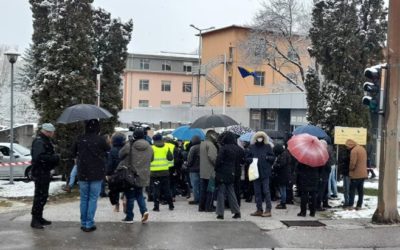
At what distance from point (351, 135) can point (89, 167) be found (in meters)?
6.85

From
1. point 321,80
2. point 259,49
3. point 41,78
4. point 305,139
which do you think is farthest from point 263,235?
point 259,49

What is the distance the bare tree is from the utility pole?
93.1ft

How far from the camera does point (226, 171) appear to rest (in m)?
10.1

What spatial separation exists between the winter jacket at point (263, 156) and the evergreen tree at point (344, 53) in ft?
15.6

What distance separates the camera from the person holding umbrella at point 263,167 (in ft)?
35.1

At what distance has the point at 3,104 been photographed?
6369 centimetres

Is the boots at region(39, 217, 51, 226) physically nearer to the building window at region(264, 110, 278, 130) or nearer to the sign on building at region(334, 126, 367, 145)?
the sign on building at region(334, 126, 367, 145)

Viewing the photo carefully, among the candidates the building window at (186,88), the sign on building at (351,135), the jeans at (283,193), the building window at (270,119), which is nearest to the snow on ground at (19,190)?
the jeans at (283,193)

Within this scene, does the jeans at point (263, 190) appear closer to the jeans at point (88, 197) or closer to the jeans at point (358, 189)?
the jeans at point (358, 189)

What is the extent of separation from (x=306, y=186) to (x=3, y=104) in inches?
2351

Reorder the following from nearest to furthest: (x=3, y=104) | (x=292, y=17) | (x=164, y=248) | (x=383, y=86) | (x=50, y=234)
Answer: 1. (x=164, y=248)
2. (x=50, y=234)
3. (x=383, y=86)
4. (x=292, y=17)
5. (x=3, y=104)

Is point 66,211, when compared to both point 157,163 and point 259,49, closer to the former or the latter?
point 157,163

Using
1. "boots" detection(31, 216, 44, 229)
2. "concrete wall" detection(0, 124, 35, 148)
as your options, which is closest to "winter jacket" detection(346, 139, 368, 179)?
"boots" detection(31, 216, 44, 229)

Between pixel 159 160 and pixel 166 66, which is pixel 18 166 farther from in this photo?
pixel 166 66
